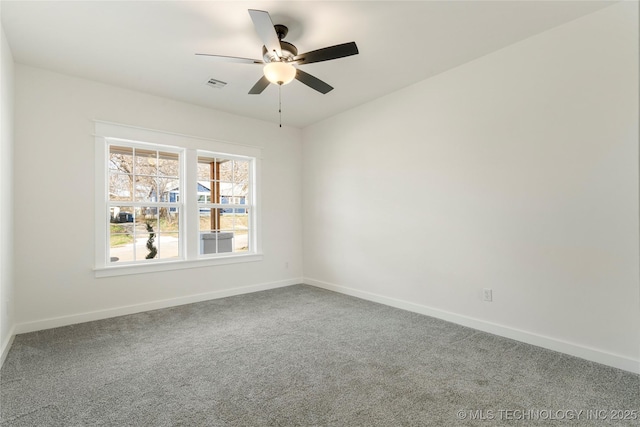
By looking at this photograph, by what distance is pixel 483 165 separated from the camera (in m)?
3.17

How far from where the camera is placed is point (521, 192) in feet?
9.50

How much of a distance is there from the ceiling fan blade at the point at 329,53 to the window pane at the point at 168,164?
103 inches

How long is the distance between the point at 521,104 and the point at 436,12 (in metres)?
1.17

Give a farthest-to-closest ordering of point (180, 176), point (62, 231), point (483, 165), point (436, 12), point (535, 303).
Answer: point (180, 176)
point (62, 231)
point (483, 165)
point (535, 303)
point (436, 12)

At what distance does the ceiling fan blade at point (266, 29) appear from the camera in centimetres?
205

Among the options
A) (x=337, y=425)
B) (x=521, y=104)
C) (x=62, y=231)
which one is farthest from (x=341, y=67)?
(x=62, y=231)

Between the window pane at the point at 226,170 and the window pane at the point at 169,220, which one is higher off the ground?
the window pane at the point at 226,170

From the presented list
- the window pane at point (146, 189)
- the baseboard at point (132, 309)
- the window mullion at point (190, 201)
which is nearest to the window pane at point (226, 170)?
the window mullion at point (190, 201)

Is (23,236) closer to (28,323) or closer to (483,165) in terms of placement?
(28,323)

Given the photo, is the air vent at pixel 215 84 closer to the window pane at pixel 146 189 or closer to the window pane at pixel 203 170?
the window pane at pixel 203 170

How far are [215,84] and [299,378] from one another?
10.7ft

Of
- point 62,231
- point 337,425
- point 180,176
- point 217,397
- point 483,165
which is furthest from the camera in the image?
point 180,176

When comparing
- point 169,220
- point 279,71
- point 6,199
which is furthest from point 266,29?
point 169,220

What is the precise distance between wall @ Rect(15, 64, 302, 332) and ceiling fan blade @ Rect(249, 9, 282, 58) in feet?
7.83
